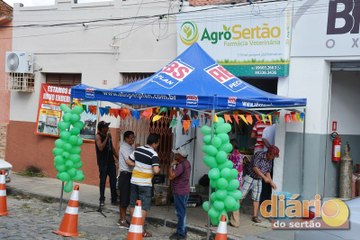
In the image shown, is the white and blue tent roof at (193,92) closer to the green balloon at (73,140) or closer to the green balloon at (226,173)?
the green balloon at (73,140)

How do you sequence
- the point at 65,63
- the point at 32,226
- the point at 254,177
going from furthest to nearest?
the point at 65,63, the point at 254,177, the point at 32,226

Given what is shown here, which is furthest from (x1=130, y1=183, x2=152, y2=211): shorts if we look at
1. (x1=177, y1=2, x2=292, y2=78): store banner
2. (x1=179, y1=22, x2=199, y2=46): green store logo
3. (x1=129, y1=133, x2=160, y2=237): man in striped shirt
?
(x1=179, y1=22, x2=199, y2=46): green store logo

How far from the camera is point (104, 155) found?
1034 centimetres

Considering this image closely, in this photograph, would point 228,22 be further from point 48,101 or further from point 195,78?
point 48,101

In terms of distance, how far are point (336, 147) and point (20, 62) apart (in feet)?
30.5

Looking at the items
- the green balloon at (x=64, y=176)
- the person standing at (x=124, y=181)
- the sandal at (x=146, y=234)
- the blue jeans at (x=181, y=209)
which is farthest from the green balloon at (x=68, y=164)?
the blue jeans at (x=181, y=209)

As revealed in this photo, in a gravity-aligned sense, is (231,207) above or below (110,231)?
above

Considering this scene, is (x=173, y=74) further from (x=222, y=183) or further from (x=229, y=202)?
(x=229, y=202)

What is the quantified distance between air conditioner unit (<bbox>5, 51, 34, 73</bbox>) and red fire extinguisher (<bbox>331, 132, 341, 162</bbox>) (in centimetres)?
892

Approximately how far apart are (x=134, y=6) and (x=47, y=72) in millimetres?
3591

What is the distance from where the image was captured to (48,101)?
567 inches

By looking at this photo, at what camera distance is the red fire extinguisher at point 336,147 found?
9.83 meters

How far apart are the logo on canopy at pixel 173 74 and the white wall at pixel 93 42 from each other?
2789 millimetres

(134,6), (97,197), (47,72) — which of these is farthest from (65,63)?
(97,197)
